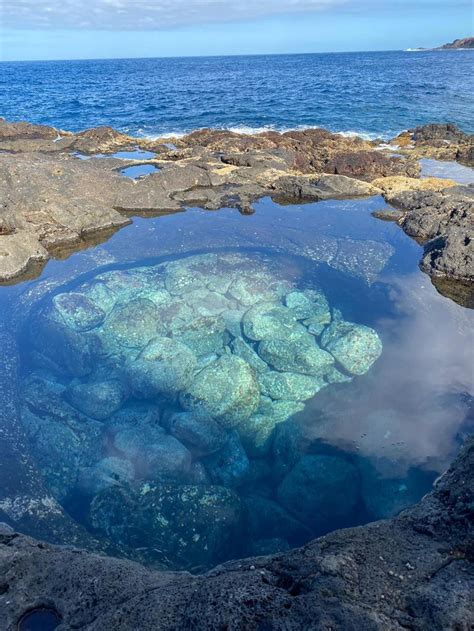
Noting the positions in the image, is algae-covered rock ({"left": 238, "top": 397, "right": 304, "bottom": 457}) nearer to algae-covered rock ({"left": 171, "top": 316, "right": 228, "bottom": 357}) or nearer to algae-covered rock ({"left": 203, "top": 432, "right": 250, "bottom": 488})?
algae-covered rock ({"left": 203, "top": 432, "right": 250, "bottom": 488})

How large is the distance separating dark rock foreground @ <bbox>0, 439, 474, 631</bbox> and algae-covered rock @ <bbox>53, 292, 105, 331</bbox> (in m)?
6.78

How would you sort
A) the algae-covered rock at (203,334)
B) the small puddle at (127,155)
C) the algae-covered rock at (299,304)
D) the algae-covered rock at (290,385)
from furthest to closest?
the small puddle at (127,155)
the algae-covered rock at (299,304)
the algae-covered rock at (203,334)
the algae-covered rock at (290,385)

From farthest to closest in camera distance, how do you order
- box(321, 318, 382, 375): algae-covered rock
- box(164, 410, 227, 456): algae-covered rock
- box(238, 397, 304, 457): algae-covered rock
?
box(321, 318, 382, 375): algae-covered rock, box(238, 397, 304, 457): algae-covered rock, box(164, 410, 227, 456): algae-covered rock

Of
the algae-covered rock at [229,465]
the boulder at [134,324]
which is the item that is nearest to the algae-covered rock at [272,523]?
the algae-covered rock at [229,465]

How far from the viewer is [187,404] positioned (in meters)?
8.98

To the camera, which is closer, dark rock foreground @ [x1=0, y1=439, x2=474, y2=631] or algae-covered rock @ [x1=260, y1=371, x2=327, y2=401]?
dark rock foreground @ [x1=0, y1=439, x2=474, y2=631]

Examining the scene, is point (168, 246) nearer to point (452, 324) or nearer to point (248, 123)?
point (452, 324)

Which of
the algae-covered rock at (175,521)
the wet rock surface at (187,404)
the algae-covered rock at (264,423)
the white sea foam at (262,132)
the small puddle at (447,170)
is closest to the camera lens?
the algae-covered rock at (175,521)

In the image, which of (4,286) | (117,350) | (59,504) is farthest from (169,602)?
(4,286)

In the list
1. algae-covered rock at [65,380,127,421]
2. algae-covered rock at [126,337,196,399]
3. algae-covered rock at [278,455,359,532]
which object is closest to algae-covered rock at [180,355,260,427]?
algae-covered rock at [126,337,196,399]

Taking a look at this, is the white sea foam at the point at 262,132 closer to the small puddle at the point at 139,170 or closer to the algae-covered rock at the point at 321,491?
the small puddle at the point at 139,170

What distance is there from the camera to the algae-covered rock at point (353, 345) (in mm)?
9992

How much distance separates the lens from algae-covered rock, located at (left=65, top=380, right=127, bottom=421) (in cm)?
899

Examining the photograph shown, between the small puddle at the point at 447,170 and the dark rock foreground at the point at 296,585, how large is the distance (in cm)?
2122
